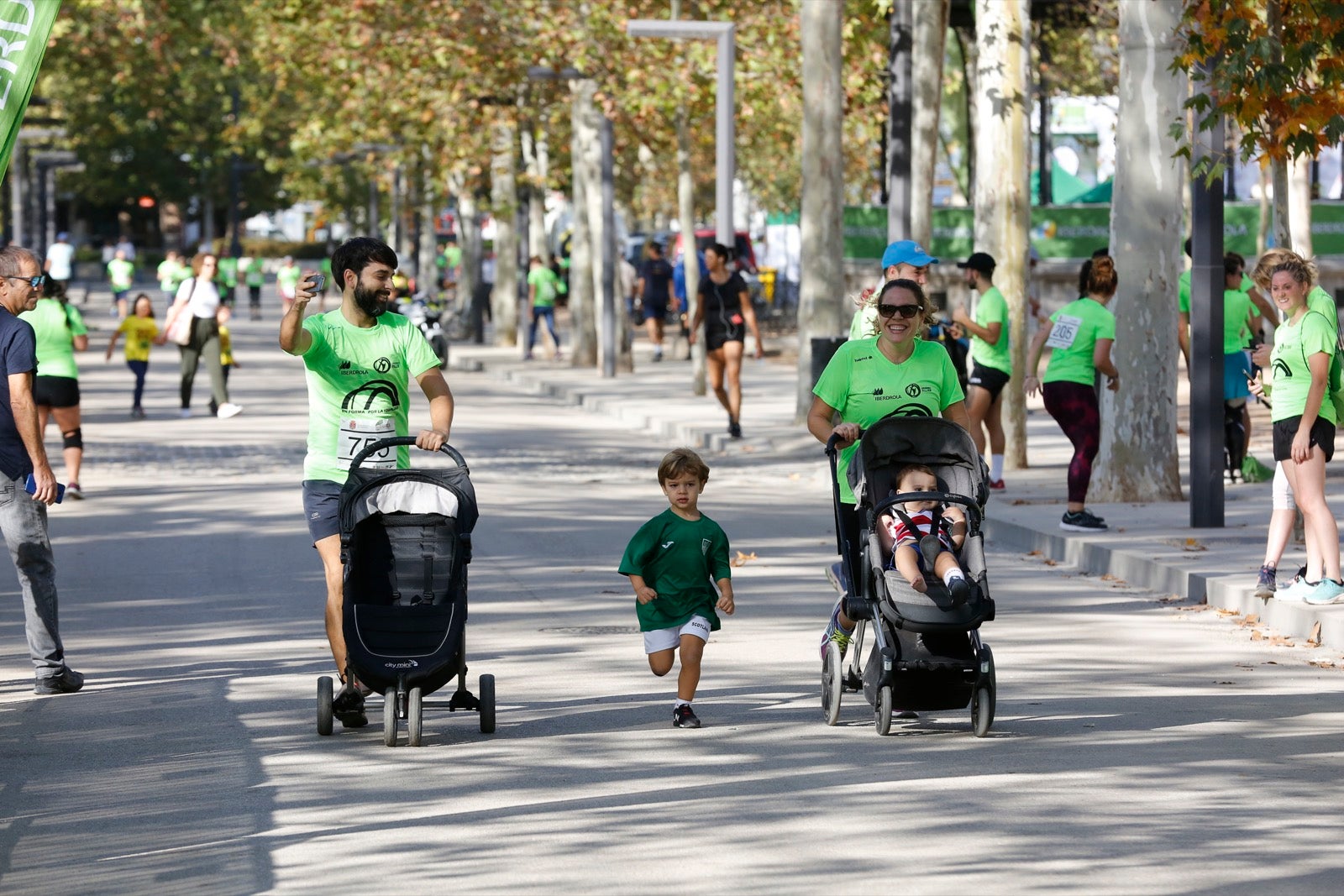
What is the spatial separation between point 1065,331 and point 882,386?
5933 mm

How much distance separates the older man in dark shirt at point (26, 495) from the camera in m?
9.06

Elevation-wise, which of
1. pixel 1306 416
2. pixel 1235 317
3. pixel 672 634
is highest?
pixel 1235 317

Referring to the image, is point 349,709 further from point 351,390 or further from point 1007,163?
point 1007,163

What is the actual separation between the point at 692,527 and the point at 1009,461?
11211 millimetres

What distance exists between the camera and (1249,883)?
19.9 ft

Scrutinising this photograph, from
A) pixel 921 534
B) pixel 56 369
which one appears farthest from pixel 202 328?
pixel 921 534

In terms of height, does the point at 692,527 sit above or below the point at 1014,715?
above

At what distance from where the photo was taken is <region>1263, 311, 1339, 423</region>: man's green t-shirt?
11.0 m

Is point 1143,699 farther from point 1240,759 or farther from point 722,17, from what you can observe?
point 722,17

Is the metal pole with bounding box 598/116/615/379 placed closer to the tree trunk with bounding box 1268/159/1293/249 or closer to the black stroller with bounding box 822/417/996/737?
the tree trunk with bounding box 1268/159/1293/249

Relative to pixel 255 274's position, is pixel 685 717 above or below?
below

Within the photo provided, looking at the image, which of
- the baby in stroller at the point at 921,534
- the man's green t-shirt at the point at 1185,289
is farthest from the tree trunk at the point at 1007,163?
the baby in stroller at the point at 921,534

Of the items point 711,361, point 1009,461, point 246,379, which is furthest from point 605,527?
point 246,379

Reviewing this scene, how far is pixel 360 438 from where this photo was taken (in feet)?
27.3
